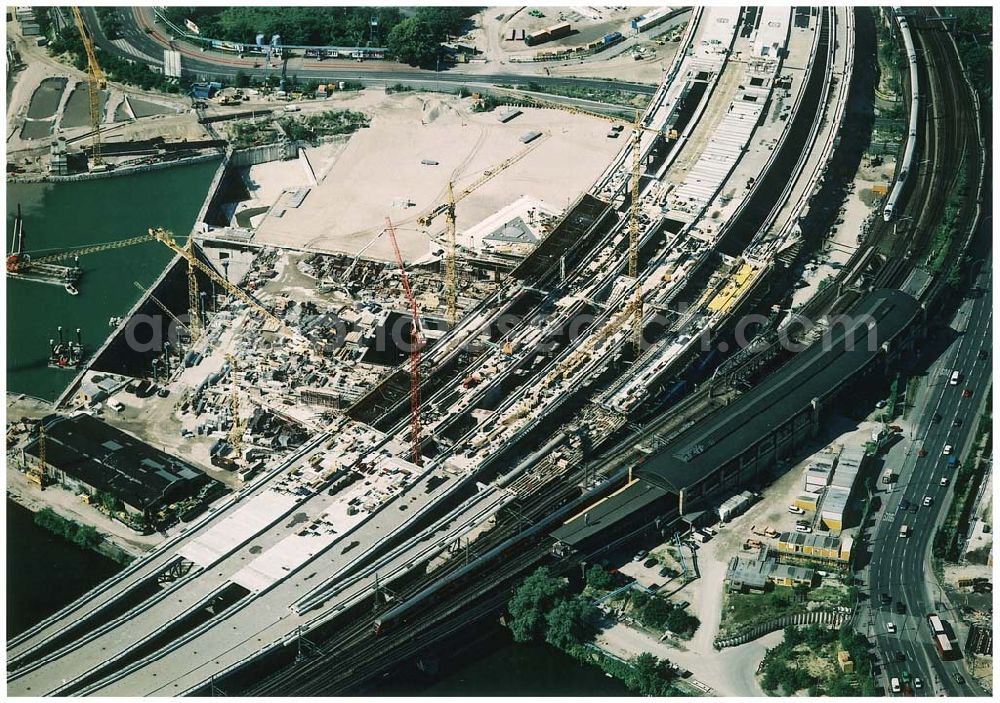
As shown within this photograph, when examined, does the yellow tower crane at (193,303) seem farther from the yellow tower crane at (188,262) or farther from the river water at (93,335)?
the river water at (93,335)

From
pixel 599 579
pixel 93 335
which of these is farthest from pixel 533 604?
pixel 93 335

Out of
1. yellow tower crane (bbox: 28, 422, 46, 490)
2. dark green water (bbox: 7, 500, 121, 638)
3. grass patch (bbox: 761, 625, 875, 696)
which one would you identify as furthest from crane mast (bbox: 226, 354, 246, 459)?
grass patch (bbox: 761, 625, 875, 696)

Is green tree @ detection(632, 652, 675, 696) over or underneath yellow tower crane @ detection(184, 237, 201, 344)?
underneath

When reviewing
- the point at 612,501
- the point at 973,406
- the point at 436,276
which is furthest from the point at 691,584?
the point at 436,276

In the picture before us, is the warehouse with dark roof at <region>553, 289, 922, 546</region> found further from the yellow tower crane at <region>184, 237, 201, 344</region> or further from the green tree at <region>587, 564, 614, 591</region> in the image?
the yellow tower crane at <region>184, 237, 201, 344</region>

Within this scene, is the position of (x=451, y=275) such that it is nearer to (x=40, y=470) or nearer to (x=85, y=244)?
(x=85, y=244)

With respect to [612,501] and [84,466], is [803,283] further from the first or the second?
[84,466]
